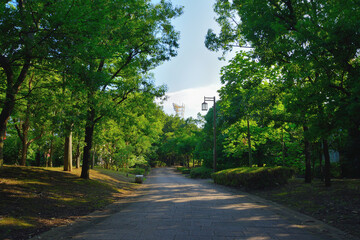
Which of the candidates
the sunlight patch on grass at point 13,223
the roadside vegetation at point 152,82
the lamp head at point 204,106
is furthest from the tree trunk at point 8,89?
the lamp head at point 204,106

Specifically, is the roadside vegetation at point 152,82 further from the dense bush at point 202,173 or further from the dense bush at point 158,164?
the dense bush at point 158,164

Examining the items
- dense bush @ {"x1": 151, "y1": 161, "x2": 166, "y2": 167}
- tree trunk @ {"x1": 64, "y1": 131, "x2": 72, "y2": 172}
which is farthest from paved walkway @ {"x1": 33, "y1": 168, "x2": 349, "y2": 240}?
dense bush @ {"x1": 151, "y1": 161, "x2": 166, "y2": 167}

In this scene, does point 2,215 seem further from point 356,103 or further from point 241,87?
point 241,87

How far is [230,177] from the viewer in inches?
675

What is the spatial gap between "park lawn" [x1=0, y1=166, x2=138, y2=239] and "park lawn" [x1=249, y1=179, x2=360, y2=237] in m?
7.32

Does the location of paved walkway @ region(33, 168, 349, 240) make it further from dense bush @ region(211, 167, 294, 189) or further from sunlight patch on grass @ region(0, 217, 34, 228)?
dense bush @ region(211, 167, 294, 189)

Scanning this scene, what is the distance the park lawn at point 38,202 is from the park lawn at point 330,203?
7317 millimetres

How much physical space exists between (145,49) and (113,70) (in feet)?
10.1

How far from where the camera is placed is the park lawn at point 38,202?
598 centimetres

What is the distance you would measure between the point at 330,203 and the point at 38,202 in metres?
9.86

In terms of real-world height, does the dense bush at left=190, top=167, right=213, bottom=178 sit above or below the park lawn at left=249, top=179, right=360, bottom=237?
below

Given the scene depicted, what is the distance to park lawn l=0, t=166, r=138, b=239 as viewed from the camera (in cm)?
598

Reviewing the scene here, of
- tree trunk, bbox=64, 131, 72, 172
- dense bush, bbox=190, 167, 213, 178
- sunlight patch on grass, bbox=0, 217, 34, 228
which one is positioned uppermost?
tree trunk, bbox=64, 131, 72, 172

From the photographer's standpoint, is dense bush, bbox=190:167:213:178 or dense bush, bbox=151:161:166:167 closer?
dense bush, bbox=190:167:213:178
